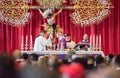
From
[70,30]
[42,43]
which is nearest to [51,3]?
[42,43]

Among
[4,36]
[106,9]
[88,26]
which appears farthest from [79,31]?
[4,36]

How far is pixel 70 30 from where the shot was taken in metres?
9.85

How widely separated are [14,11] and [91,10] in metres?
2.10

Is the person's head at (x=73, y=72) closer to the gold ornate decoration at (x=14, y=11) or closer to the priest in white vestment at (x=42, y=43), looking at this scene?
the priest in white vestment at (x=42, y=43)

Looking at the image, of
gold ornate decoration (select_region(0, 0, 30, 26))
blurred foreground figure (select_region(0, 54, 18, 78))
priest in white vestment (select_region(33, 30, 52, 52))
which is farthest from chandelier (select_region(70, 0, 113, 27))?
blurred foreground figure (select_region(0, 54, 18, 78))

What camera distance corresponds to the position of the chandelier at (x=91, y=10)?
29.8 feet

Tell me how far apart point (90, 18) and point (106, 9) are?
51 centimetres

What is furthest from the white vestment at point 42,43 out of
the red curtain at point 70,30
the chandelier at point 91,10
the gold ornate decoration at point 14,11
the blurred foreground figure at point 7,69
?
the blurred foreground figure at point 7,69

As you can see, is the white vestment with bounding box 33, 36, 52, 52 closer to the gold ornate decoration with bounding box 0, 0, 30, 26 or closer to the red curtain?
the gold ornate decoration with bounding box 0, 0, 30, 26

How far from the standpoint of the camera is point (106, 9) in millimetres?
9258

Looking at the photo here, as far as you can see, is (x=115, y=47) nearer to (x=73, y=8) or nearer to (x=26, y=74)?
(x=73, y=8)

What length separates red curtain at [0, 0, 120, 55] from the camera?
977cm

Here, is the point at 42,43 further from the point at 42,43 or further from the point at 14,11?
the point at 14,11

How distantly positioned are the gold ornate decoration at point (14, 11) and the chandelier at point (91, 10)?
1.43m
